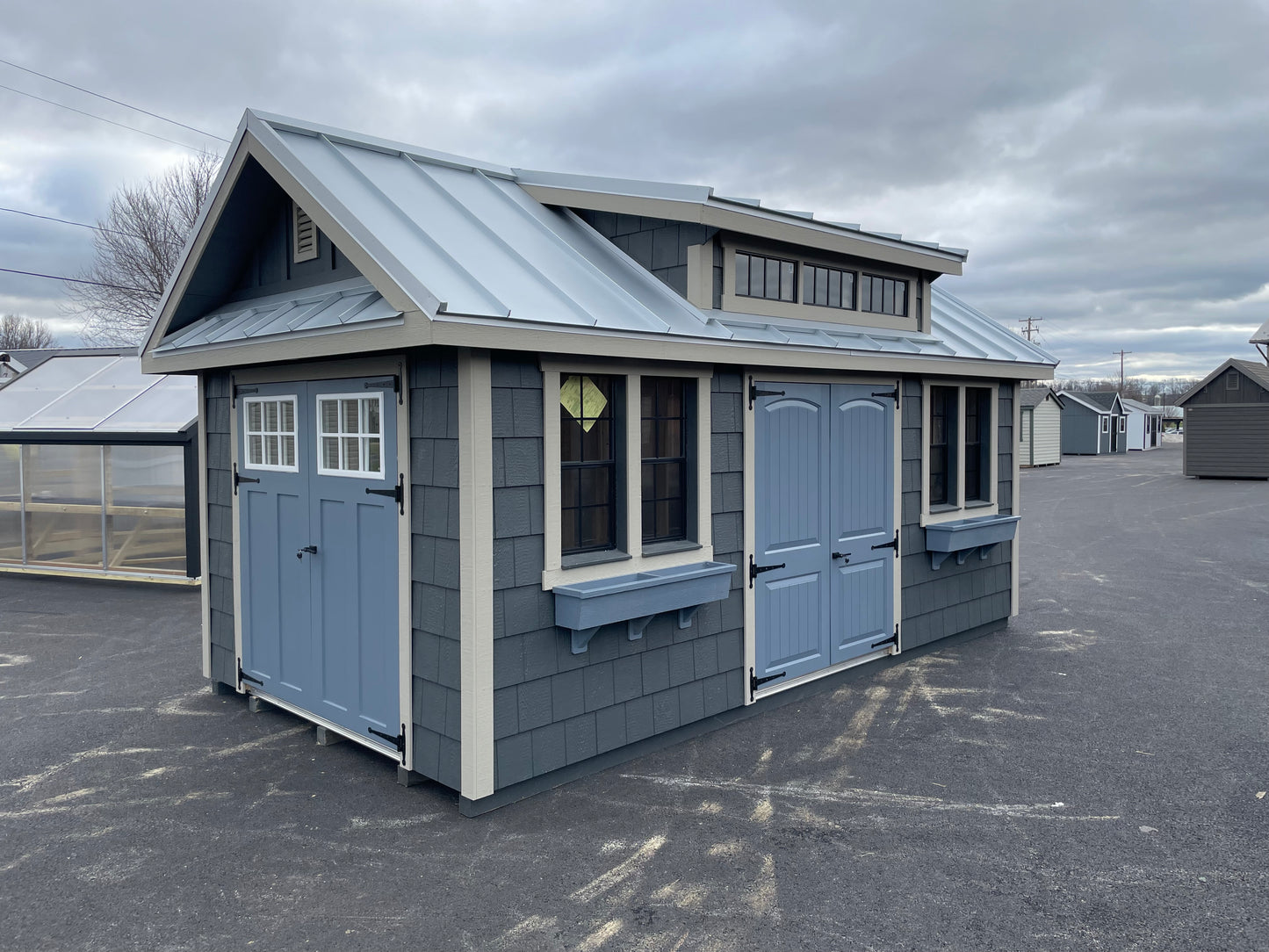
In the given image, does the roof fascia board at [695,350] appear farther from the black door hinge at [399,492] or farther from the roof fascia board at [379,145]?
the roof fascia board at [379,145]

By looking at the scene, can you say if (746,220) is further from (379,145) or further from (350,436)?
(350,436)

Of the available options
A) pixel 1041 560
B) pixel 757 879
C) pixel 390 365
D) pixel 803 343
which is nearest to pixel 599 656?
pixel 757 879

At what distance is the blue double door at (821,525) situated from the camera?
6.40 m

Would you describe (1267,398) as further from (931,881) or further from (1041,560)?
(931,881)

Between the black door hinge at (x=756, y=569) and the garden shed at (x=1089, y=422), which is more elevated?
the garden shed at (x=1089, y=422)

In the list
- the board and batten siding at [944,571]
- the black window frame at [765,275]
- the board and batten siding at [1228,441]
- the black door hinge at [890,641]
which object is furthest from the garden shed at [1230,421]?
the black window frame at [765,275]

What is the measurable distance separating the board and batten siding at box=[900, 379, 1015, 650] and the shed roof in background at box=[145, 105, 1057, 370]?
0.86 meters

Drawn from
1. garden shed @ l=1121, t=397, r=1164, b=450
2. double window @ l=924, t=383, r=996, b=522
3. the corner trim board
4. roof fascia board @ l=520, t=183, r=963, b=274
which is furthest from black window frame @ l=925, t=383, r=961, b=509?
garden shed @ l=1121, t=397, r=1164, b=450

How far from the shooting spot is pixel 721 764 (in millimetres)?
5516

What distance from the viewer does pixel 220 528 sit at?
6719 millimetres

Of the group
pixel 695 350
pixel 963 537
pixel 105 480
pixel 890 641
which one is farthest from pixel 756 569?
pixel 105 480

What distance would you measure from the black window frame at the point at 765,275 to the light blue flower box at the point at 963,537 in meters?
2.50

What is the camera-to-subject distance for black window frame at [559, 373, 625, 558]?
5246 mm

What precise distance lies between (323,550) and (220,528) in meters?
1.56
